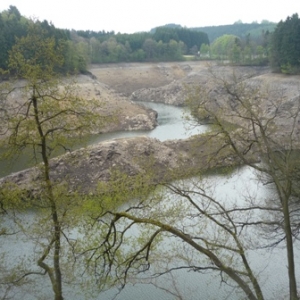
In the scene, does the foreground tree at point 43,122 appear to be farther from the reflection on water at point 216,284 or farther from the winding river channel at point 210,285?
the reflection on water at point 216,284

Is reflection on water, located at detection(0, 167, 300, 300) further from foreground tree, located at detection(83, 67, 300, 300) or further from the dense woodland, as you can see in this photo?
the dense woodland

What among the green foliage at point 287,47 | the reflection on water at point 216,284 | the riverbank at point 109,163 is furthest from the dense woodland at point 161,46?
the reflection on water at point 216,284

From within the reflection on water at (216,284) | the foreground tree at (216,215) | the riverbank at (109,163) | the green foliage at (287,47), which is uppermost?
the green foliage at (287,47)

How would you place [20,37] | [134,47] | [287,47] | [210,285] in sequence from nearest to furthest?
1. [210,285]
2. [287,47]
3. [20,37]
4. [134,47]

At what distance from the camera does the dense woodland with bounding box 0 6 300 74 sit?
5170 centimetres

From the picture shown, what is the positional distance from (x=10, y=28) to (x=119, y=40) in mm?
47551

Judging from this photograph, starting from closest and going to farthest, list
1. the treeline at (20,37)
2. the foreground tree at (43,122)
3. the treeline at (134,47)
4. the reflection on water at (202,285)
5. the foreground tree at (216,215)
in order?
1. the foreground tree at (216,215)
2. the foreground tree at (43,122)
3. the reflection on water at (202,285)
4. the treeline at (20,37)
5. the treeline at (134,47)

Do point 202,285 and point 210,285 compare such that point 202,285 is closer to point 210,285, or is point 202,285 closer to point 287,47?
point 210,285

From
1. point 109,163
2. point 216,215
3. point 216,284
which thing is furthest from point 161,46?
point 216,215

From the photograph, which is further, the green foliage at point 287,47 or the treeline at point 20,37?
the green foliage at point 287,47

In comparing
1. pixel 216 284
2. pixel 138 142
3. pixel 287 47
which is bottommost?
pixel 216 284

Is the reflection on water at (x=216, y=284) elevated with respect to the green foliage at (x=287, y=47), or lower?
lower

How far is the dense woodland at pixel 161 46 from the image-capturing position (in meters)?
51.7

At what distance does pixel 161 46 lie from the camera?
93.6 m
